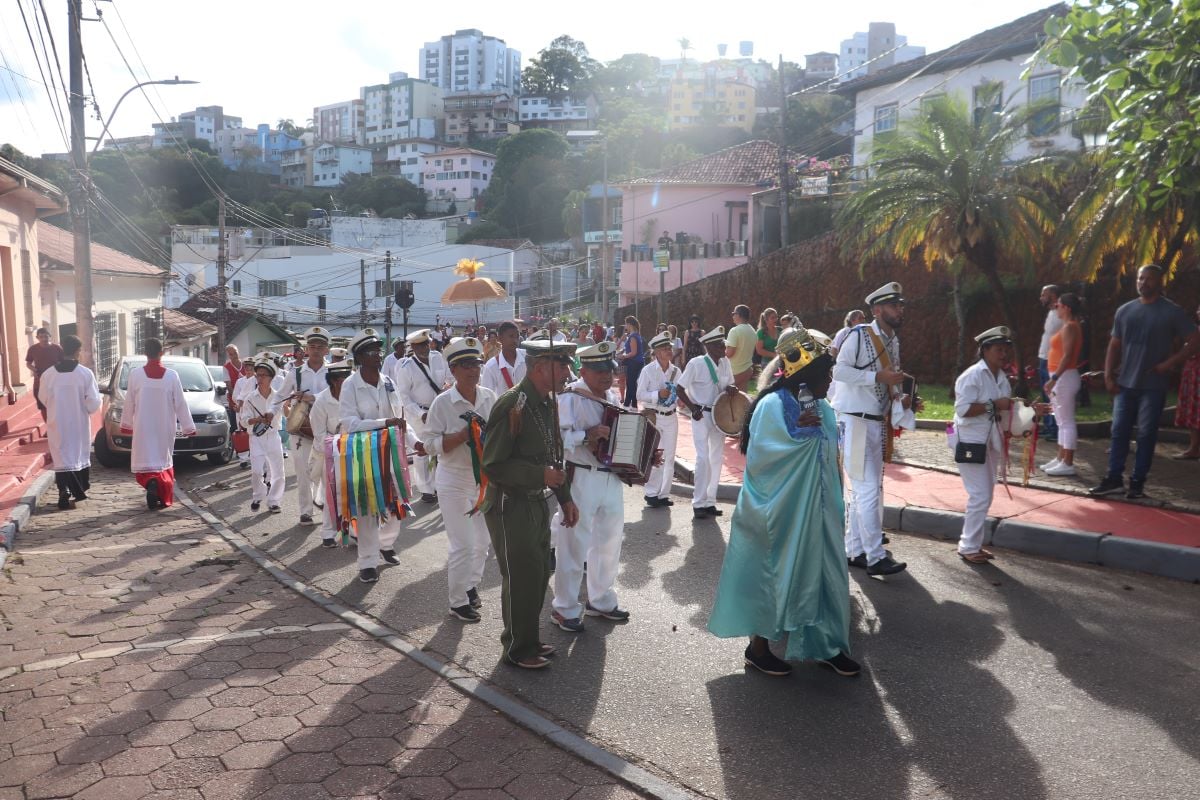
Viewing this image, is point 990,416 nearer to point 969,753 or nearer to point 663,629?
point 663,629

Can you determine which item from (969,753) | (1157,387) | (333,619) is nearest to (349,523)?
(333,619)

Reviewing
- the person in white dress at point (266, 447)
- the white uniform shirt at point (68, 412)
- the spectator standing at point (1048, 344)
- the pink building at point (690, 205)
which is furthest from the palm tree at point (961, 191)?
the pink building at point (690, 205)

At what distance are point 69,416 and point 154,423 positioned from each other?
1.01 m

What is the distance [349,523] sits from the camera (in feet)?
25.1

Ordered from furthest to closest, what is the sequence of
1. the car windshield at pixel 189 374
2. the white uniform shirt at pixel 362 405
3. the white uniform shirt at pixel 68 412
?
the car windshield at pixel 189 374, the white uniform shirt at pixel 68 412, the white uniform shirt at pixel 362 405

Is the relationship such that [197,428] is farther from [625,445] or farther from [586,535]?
[625,445]

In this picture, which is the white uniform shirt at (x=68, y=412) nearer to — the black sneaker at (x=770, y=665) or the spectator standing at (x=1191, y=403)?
the black sneaker at (x=770, y=665)

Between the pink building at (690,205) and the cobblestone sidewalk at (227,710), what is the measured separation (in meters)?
35.7

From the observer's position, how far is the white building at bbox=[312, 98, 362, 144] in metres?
150

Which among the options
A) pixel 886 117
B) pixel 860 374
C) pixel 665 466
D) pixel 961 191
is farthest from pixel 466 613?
pixel 886 117

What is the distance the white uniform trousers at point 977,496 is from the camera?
24.2 feet

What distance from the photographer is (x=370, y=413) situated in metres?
7.78

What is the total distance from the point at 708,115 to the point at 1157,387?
6867cm

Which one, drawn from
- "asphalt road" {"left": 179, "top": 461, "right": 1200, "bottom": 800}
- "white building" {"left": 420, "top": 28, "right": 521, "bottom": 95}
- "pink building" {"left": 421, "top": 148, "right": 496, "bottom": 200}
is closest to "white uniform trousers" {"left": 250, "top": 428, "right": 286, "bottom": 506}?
"asphalt road" {"left": 179, "top": 461, "right": 1200, "bottom": 800}
